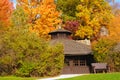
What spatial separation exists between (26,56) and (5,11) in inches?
678

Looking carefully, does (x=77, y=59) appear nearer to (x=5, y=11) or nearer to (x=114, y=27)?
(x=114, y=27)

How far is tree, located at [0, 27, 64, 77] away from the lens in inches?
1158

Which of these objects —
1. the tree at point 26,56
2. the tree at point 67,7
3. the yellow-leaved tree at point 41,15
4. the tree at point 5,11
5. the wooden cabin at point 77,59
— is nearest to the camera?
the tree at point 26,56

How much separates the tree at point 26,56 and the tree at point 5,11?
33.8 feet

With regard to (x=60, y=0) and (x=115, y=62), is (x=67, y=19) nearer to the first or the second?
(x=60, y=0)

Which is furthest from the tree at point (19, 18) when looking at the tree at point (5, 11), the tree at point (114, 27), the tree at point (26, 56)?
the tree at point (114, 27)

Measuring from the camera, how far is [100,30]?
50938 mm

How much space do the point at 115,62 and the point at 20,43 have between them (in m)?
10.4

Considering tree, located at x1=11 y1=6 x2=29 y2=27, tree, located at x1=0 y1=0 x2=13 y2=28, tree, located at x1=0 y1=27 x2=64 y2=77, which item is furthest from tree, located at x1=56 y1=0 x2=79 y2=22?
tree, located at x1=0 y1=27 x2=64 y2=77

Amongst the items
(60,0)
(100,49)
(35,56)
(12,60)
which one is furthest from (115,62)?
(60,0)

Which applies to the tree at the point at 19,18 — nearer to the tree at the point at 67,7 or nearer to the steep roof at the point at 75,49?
the steep roof at the point at 75,49

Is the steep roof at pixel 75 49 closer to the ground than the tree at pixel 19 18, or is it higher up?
closer to the ground

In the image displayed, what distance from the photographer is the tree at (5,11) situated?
42.1 metres

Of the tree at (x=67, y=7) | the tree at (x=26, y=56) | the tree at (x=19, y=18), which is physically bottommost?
the tree at (x=26, y=56)
